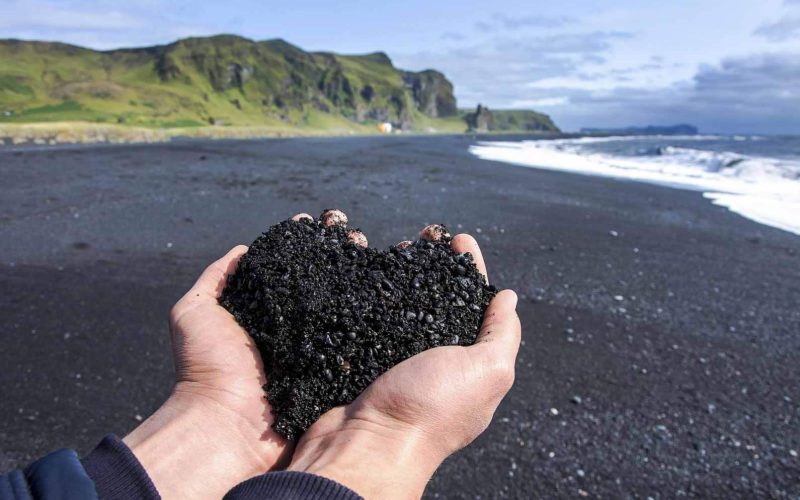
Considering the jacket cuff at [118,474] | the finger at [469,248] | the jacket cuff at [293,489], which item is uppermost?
the finger at [469,248]

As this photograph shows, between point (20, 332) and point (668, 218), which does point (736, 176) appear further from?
point (20, 332)

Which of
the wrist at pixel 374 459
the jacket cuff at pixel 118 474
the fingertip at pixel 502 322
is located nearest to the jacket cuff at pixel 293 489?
the wrist at pixel 374 459

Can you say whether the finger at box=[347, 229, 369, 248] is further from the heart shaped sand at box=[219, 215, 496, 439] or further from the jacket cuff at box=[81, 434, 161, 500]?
the jacket cuff at box=[81, 434, 161, 500]

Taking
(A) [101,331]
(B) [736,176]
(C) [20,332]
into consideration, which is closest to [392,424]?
(A) [101,331]

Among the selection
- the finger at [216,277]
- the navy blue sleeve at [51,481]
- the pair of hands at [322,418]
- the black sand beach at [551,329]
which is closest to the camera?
the navy blue sleeve at [51,481]

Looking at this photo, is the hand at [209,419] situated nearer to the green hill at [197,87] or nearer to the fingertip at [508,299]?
the fingertip at [508,299]

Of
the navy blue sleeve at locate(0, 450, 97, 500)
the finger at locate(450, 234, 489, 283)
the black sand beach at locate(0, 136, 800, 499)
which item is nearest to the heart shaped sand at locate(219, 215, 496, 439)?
the finger at locate(450, 234, 489, 283)

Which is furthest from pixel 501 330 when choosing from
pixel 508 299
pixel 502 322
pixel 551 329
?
pixel 551 329
